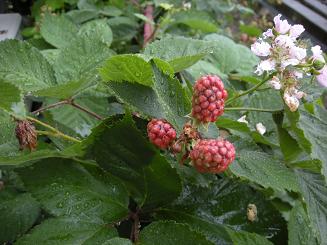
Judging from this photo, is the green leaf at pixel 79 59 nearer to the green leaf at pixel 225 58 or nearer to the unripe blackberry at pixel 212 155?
the unripe blackberry at pixel 212 155

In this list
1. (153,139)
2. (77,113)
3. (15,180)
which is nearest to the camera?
(153,139)

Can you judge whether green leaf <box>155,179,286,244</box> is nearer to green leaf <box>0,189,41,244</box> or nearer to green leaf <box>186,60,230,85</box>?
green leaf <box>0,189,41,244</box>

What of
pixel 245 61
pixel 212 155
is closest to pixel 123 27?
pixel 245 61

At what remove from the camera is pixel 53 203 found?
52 cm

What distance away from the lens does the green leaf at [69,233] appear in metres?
0.50

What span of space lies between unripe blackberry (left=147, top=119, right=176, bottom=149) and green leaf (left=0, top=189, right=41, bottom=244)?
0.96 ft

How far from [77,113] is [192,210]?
32 cm

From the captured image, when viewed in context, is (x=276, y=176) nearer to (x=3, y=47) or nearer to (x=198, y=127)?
(x=198, y=127)

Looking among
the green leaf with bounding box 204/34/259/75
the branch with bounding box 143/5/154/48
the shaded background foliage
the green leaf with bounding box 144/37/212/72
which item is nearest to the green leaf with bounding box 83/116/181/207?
the shaded background foliage

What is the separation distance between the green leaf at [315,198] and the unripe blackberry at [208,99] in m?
0.18

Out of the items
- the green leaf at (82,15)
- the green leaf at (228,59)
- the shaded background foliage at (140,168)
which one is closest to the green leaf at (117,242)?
the shaded background foliage at (140,168)

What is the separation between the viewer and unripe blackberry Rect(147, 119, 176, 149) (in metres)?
0.46

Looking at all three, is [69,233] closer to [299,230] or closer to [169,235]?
[169,235]

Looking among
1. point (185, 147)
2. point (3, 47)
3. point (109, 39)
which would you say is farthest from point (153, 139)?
point (109, 39)
